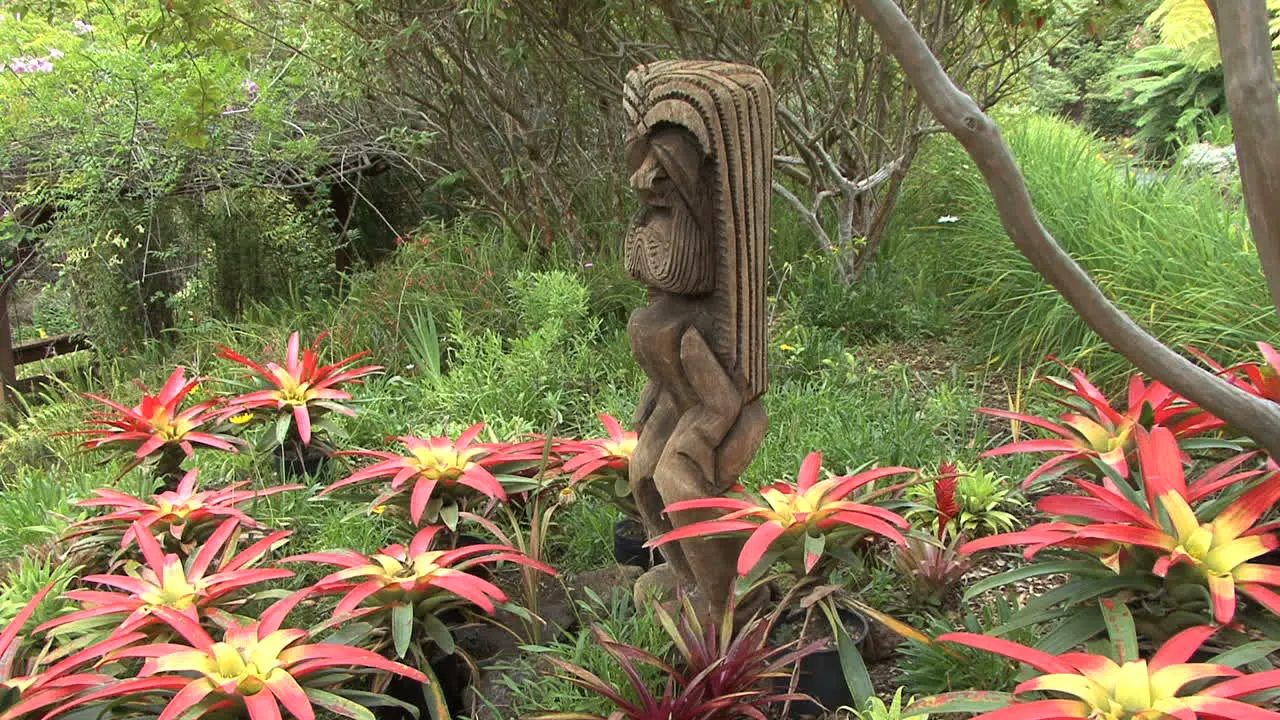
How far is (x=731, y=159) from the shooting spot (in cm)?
210

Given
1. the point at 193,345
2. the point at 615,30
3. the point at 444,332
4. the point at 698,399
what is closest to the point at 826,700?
the point at 698,399

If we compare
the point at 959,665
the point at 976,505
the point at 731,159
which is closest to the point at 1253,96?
the point at 731,159

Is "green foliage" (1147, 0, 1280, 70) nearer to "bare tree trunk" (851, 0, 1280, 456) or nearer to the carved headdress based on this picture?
"bare tree trunk" (851, 0, 1280, 456)

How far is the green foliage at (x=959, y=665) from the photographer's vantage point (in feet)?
6.86

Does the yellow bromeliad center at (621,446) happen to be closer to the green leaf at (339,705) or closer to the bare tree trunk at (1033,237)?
the green leaf at (339,705)

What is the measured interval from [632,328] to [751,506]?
0.56m

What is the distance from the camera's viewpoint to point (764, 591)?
7.90ft

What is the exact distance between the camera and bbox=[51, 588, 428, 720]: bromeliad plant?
1.77m

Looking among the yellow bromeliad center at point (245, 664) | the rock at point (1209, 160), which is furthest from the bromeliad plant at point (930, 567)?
the rock at point (1209, 160)

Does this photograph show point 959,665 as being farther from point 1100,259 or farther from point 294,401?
point 1100,259

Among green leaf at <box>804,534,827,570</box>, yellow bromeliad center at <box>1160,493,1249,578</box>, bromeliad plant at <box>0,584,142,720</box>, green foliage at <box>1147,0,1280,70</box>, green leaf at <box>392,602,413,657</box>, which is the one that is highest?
green foliage at <box>1147,0,1280,70</box>

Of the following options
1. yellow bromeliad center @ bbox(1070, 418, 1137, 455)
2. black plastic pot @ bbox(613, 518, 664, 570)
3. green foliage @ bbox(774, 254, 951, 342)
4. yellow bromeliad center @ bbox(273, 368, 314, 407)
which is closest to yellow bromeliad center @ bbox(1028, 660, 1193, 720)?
yellow bromeliad center @ bbox(1070, 418, 1137, 455)

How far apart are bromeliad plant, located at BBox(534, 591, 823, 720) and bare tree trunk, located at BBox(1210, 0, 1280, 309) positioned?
1322 mm

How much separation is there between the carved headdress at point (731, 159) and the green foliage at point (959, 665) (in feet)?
2.50
